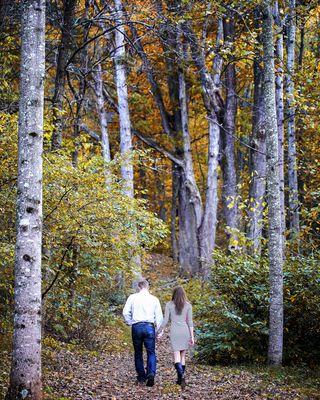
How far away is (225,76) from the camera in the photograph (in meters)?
22.9

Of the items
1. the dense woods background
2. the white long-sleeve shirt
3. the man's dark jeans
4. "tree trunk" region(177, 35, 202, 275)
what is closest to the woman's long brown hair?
the white long-sleeve shirt

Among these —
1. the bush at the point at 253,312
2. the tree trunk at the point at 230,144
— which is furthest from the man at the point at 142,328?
the tree trunk at the point at 230,144

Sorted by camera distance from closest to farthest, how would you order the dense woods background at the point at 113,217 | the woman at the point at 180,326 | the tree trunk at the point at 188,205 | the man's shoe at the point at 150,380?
the dense woods background at the point at 113,217, the man's shoe at the point at 150,380, the woman at the point at 180,326, the tree trunk at the point at 188,205

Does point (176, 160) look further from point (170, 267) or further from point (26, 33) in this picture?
point (26, 33)

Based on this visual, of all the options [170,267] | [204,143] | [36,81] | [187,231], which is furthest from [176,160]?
[36,81]

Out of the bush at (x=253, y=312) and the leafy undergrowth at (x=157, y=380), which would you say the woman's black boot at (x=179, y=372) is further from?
the bush at (x=253, y=312)

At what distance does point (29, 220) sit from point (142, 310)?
3443 mm

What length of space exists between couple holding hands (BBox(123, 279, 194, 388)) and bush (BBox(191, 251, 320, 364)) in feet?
6.00

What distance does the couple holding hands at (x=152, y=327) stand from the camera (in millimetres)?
9617

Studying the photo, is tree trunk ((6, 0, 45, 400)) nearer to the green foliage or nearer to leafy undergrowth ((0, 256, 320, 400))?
leafy undergrowth ((0, 256, 320, 400))

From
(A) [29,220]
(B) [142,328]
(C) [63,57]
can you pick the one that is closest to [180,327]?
(B) [142,328]

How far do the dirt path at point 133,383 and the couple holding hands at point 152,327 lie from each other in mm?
347

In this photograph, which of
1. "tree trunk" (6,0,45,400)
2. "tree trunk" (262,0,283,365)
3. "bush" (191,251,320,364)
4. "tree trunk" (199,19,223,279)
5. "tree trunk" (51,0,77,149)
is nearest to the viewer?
"tree trunk" (6,0,45,400)

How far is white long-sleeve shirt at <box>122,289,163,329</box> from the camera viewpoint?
9.66 metres
